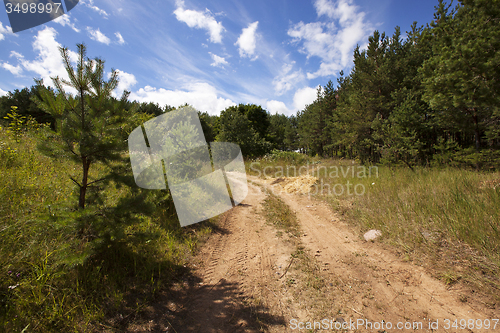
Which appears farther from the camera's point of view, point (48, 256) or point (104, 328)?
point (48, 256)

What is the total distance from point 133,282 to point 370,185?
8.06m

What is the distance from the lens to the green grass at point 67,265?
1.97 meters

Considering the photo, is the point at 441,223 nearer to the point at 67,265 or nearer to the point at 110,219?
the point at 110,219

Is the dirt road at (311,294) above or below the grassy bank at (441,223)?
below

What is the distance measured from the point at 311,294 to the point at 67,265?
10.0 feet

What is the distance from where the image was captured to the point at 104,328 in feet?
6.72

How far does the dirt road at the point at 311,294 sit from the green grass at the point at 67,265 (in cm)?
48

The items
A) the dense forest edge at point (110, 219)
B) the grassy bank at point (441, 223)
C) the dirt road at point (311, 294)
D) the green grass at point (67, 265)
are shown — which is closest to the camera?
the green grass at point (67, 265)

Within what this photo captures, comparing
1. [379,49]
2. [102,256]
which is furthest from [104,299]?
[379,49]

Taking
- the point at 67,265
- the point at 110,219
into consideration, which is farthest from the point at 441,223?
the point at 67,265

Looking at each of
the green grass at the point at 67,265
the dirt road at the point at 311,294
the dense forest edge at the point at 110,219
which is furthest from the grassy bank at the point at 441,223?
the green grass at the point at 67,265

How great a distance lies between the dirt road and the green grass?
0.48 meters

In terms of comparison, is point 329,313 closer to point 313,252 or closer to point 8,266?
point 313,252

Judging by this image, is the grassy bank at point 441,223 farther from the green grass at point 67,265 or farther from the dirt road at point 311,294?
the green grass at point 67,265
